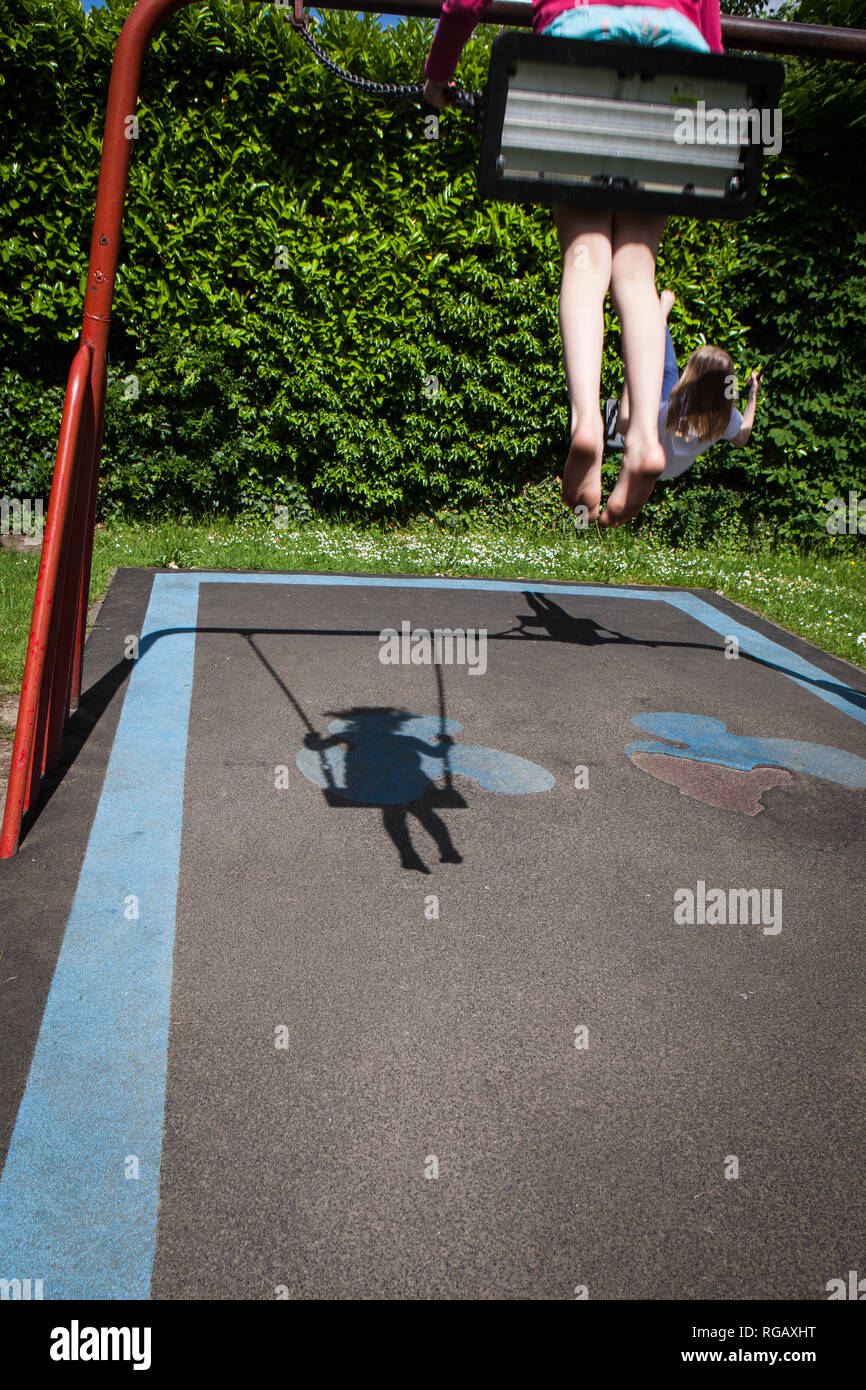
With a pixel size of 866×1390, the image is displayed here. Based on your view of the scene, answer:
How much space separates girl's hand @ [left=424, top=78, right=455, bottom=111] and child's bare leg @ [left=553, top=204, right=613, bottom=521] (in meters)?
0.63

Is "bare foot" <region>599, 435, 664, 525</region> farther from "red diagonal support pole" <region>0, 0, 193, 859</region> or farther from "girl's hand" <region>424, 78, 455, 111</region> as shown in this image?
"red diagonal support pole" <region>0, 0, 193, 859</region>

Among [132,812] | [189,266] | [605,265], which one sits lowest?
[132,812]

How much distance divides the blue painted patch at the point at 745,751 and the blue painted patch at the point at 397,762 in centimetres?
77

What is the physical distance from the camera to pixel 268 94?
8891 millimetres

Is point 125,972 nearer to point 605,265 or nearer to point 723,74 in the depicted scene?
point 605,265

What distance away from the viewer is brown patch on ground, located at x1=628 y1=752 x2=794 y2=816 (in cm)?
437

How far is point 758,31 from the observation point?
396 cm

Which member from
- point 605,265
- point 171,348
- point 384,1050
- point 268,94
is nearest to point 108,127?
point 605,265

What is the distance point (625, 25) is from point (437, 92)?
0.74m

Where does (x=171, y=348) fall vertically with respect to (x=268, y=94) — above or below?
below

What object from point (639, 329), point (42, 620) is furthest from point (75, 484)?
point (639, 329)

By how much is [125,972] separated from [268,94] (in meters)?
8.95

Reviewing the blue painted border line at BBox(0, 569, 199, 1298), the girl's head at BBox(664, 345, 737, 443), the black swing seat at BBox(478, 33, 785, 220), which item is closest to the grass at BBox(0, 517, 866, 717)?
the girl's head at BBox(664, 345, 737, 443)

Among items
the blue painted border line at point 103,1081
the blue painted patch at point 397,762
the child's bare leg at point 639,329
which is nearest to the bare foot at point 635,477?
the child's bare leg at point 639,329
